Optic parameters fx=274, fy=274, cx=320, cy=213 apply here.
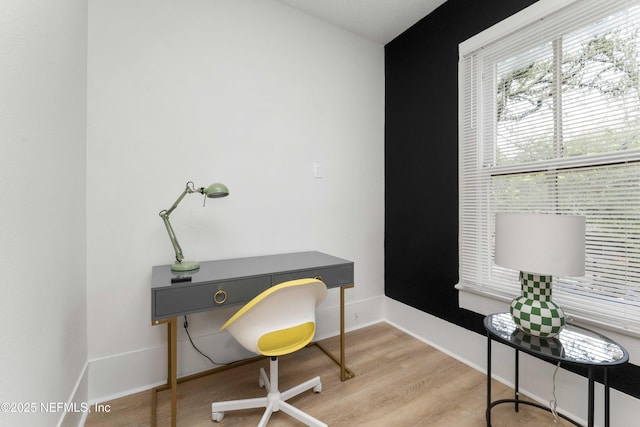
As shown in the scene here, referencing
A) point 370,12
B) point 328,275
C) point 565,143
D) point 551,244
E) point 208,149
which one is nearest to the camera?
point 551,244

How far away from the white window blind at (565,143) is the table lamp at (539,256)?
13.1 inches

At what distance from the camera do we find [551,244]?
1.19 metres

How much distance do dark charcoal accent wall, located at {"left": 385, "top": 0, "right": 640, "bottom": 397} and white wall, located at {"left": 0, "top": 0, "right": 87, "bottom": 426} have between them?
2.34 metres

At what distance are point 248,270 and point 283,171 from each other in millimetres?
895

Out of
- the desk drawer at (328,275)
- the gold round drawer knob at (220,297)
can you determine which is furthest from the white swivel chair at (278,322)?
the desk drawer at (328,275)

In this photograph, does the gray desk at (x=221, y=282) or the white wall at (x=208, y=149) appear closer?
the gray desk at (x=221, y=282)

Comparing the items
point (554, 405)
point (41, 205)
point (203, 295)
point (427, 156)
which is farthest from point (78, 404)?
point (427, 156)

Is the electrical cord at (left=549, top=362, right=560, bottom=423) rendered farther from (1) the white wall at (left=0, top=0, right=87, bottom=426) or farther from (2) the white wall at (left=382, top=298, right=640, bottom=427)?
(1) the white wall at (left=0, top=0, right=87, bottom=426)

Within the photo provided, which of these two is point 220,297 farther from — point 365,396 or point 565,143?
point 565,143

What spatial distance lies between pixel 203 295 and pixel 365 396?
1.15m

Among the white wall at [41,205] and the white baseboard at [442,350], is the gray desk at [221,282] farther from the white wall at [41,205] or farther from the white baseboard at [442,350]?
the white wall at [41,205]

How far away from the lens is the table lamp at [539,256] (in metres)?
1.19

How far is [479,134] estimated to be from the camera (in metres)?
1.94

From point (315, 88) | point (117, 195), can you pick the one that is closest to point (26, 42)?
point (117, 195)
